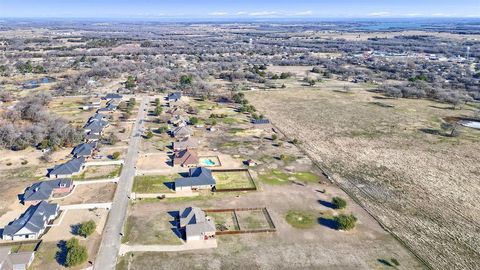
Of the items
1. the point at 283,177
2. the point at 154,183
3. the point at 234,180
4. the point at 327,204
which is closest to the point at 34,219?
the point at 154,183

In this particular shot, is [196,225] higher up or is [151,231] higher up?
[196,225]

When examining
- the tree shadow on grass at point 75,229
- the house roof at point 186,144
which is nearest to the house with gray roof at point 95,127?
the house roof at point 186,144

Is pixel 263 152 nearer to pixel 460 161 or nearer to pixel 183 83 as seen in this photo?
pixel 460 161

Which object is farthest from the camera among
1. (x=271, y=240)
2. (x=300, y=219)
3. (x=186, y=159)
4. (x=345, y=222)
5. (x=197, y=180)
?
(x=186, y=159)

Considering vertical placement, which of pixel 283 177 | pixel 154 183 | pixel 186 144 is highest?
pixel 186 144

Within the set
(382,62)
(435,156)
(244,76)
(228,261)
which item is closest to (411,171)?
(435,156)

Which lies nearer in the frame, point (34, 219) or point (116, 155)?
point (34, 219)

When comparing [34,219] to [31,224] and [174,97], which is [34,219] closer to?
[31,224]
